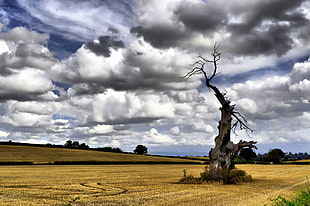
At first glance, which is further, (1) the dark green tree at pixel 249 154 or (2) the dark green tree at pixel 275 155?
(1) the dark green tree at pixel 249 154

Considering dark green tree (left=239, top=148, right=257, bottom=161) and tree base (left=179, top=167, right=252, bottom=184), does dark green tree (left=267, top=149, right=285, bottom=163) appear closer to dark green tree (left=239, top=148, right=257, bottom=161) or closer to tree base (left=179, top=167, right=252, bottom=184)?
dark green tree (left=239, top=148, right=257, bottom=161)

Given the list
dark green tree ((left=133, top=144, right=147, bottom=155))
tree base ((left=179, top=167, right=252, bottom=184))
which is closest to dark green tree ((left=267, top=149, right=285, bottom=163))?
dark green tree ((left=133, top=144, right=147, bottom=155))

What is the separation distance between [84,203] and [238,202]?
592cm

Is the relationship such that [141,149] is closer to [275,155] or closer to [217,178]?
[275,155]

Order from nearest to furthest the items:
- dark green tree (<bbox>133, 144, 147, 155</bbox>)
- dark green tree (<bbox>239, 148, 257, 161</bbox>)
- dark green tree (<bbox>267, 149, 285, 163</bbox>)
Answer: dark green tree (<bbox>267, 149, 285, 163</bbox>) < dark green tree (<bbox>239, 148, 257, 161</bbox>) < dark green tree (<bbox>133, 144, 147, 155</bbox>)

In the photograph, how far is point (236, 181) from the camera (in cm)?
2281

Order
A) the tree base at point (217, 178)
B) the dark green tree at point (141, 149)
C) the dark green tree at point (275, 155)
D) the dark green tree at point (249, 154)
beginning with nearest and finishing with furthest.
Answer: the tree base at point (217, 178) < the dark green tree at point (275, 155) < the dark green tree at point (249, 154) < the dark green tree at point (141, 149)

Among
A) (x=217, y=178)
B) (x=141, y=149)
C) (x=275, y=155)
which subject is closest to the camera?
Result: (x=217, y=178)

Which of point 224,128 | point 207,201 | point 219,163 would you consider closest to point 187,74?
point 224,128

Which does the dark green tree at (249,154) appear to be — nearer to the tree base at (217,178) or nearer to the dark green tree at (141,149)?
the dark green tree at (141,149)

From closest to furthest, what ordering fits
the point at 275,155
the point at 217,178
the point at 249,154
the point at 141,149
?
the point at 217,178, the point at 275,155, the point at 249,154, the point at 141,149

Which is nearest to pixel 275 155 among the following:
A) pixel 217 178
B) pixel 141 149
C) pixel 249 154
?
pixel 249 154


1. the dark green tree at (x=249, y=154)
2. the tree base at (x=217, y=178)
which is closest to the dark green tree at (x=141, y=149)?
the dark green tree at (x=249, y=154)

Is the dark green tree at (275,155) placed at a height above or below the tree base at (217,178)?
above
